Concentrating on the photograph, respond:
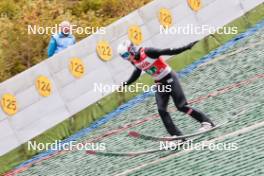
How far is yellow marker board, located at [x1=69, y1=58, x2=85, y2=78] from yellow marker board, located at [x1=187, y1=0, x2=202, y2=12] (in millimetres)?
2546

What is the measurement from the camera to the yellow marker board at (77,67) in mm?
10547

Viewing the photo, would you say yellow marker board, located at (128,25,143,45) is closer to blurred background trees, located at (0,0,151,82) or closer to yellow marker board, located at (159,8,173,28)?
yellow marker board, located at (159,8,173,28)

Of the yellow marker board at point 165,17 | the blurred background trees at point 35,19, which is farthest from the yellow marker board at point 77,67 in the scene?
the blurred background trees at point 35,19

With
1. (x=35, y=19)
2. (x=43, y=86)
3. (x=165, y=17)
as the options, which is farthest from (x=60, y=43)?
(x=35, y=19)

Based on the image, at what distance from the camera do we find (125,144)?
905 centimetres

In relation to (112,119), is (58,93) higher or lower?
higher

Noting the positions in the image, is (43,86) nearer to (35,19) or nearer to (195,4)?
(195,4)

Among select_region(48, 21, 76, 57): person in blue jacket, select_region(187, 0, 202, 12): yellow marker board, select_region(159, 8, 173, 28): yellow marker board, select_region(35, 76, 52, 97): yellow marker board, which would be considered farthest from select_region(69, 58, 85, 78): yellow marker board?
select_region(187, 0, 202, 12): yellow marker board

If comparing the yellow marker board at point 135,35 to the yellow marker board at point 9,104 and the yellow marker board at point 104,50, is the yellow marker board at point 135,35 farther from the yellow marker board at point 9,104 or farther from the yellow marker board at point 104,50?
the yellow marker board at point 9,104

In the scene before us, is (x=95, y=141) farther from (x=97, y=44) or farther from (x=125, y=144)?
(x=97, y=44)

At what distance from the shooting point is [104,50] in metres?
11.0

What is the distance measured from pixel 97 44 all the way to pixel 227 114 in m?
3.11

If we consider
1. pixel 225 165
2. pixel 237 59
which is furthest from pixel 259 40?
pixel 225 165

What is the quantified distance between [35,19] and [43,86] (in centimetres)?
558
